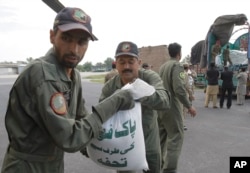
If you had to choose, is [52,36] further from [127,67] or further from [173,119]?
[173,119]

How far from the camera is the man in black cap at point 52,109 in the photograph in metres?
1.36

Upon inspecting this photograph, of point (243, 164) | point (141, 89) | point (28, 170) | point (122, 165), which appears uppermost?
point (141, 89)

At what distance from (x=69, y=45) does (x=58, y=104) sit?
324 mm

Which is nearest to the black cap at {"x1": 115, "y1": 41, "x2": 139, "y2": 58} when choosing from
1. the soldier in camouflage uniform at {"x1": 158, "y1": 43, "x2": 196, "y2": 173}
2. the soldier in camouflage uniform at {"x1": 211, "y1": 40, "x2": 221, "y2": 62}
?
the soldier in camouflage uniform at {"x1": 158, "y1": 43, "x2": 196, "y2": 173}

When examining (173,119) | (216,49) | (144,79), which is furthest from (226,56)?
(144,79)

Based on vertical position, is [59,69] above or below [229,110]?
above

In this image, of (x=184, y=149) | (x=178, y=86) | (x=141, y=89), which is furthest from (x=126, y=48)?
(x=184, y=149)

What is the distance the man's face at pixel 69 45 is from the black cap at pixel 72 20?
3cm

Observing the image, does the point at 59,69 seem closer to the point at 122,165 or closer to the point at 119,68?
the point at 122,165

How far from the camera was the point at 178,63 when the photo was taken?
13.0 ft

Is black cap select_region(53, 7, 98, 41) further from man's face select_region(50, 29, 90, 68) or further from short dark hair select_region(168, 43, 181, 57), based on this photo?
short dark hair select_region(168, 43, 181, 57)

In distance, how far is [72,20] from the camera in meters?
1.47

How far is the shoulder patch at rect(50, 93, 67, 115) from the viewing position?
1.34m

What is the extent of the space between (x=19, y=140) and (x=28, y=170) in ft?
0.53
